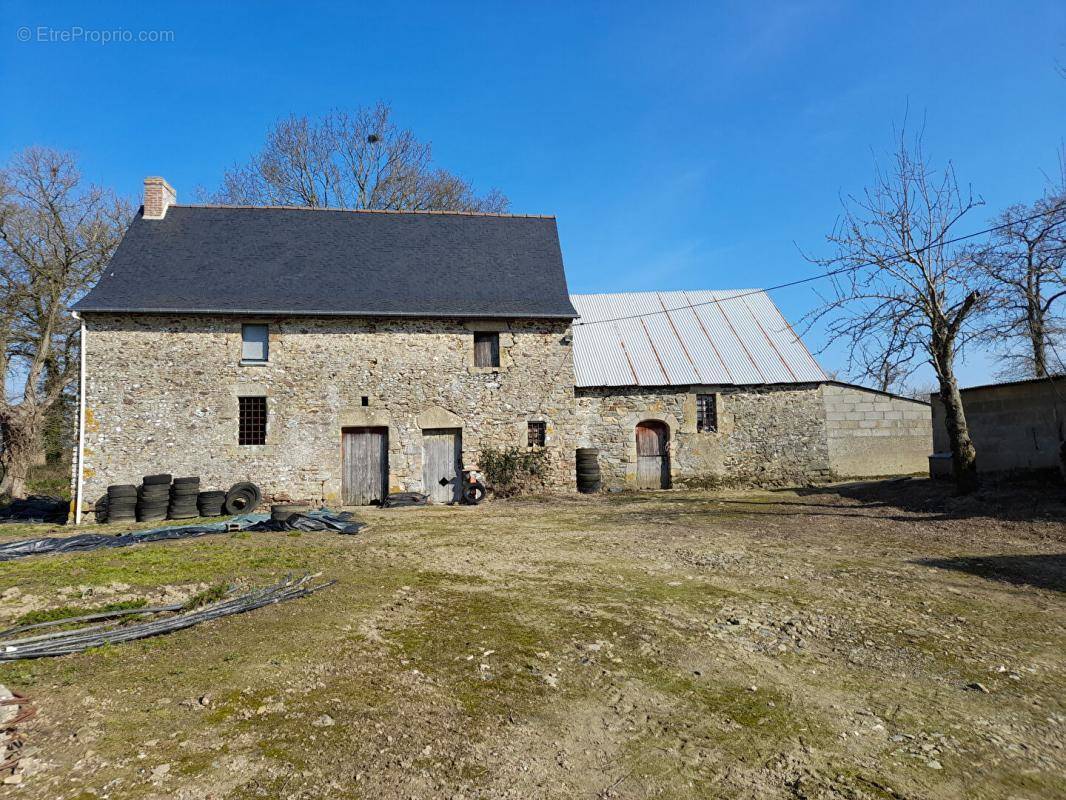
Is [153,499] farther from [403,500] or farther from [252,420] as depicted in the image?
[403,500]

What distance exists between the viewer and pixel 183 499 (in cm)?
1270

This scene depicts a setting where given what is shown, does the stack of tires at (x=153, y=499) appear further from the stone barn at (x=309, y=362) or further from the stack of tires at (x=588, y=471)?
the stack of tires at (x=588, y=471)

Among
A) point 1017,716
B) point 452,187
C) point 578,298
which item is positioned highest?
point 452,187

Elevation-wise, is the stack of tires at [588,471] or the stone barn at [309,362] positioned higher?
the stone barn at [309,362]

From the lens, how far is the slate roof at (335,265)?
1392 centimetres

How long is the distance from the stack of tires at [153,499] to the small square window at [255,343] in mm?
3110

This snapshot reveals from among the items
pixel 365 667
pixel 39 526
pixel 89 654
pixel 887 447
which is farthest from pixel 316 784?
pixel 887 447

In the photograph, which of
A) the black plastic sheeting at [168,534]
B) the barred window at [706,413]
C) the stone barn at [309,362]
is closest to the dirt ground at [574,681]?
the black plastic sheeting at [168,534]

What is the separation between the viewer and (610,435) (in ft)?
53.5

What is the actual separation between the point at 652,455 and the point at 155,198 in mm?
14612

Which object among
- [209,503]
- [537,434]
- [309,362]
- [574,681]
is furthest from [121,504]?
[574,681]

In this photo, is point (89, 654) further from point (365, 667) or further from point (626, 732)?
point (626, 732)

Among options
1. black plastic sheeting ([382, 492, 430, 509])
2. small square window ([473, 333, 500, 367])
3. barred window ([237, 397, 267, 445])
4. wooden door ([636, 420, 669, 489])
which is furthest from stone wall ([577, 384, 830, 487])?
barred window ([237, 397, 267, 445])

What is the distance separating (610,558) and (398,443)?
7901 mm
